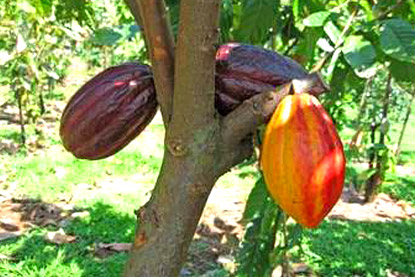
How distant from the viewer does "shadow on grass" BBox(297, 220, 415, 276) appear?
3.58 m

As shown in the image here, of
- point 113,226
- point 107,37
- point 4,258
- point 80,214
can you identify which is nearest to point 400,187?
point 113,226

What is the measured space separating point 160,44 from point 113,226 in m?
3.14

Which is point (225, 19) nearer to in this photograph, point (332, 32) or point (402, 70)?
point (332, 32)

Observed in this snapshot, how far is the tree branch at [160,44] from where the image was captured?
0.87m

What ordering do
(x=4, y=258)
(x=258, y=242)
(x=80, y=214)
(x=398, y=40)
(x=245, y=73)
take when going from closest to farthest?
(x=245, y=73) → (x=398, y=40) → (x=258, y=242) → (x=4, y=258) → (x=80, y=214)

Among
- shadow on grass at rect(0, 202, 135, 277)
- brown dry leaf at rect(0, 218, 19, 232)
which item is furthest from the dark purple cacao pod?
brown dry leaf at rect(0, 218, 19, 232)

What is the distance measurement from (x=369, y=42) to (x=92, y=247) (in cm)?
255

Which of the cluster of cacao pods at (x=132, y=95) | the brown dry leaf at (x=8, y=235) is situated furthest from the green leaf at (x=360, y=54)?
the brown dry leaf at (x=8, y=235)

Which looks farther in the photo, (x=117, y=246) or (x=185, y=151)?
(x=117, y=246)

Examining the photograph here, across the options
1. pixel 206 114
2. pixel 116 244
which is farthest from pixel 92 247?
pixel 206 114

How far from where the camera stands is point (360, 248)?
12.7 feet

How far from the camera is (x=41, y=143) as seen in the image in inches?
218

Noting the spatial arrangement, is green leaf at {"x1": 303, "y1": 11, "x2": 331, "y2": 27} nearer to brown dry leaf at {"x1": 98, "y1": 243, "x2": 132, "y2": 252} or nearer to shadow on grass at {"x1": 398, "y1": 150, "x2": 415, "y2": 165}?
brown dry leaf at {"x1": 98, "y1": 243, "x2": 132, "y2": 252}

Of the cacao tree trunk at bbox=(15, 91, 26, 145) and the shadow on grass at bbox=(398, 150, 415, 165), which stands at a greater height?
the cacao tree trunk at bbox=(15, 91, 26, 145)
